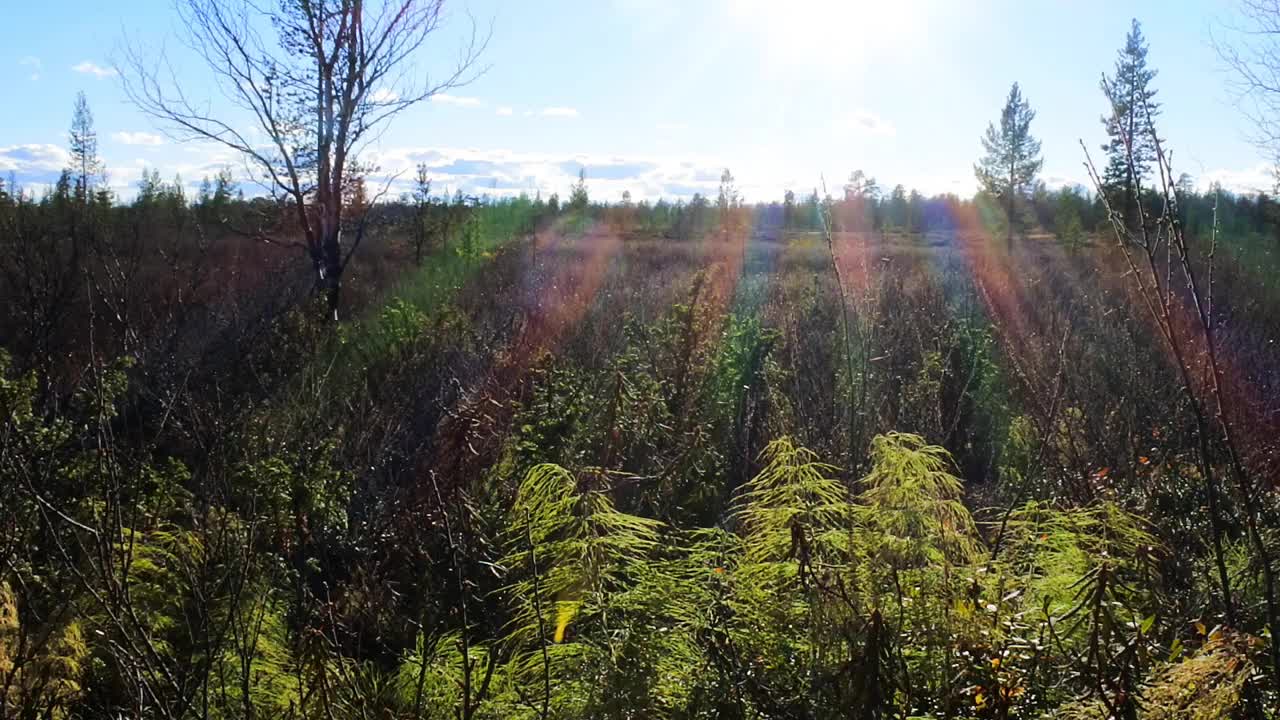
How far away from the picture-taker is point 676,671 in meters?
2.33

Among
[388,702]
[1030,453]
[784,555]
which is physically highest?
[784,555]

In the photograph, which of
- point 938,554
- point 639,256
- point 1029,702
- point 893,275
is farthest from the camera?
point 639,256

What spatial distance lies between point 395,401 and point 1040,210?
170 ft

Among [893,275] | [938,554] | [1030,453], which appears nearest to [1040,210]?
[893,275]

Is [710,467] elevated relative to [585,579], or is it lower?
lower

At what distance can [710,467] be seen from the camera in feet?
20.5

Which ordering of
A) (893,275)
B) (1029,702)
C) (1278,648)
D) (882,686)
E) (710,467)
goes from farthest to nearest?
(893,275), (710,467), (1029,702), (882,686), (1278,648)

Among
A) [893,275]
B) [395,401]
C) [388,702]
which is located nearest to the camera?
[388,702]

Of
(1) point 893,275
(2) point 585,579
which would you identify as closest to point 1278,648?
(2) point 585,579

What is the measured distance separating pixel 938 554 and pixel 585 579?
2.97 ft

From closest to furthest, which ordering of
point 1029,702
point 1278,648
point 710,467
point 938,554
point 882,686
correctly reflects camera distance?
point 1278,648
point 882,686
point 1029,702
point 938,554
point 710,467

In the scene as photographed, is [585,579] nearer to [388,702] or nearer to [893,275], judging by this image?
[388,702]

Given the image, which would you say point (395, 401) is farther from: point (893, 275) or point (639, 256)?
point (639, 256)

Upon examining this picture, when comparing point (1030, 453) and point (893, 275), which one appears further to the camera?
point (893, 275)
